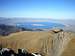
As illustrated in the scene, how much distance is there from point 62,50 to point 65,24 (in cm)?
245

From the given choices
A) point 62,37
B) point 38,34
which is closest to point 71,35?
point 62,37

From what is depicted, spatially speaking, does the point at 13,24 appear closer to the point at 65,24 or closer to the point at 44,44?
the point at 65,24

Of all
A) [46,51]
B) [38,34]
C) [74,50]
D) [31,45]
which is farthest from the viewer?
[38,34]

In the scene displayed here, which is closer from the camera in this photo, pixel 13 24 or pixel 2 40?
pixel 2 40

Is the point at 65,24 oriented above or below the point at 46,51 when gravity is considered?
above

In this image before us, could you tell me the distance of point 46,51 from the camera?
13.4 ft

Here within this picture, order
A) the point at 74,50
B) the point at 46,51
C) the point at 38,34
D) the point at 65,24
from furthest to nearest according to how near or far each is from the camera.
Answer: the point at 65,24 < the point at 38,34 < the point at 46,51 < the point at 74,50

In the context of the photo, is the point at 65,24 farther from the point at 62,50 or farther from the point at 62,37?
the point at 62,50

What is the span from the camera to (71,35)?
4.26m

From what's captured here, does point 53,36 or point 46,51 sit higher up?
point 53,36

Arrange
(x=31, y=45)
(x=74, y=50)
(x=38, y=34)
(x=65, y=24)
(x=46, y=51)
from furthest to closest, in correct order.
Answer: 1. (x=65, y=24)
2. (x=38, y=34)
3. (x=31, y=45)
4. (x=46, y=51)
5. (x=74, y=50)

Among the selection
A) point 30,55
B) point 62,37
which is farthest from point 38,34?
point 30,55

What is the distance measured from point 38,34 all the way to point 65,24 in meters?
1.51

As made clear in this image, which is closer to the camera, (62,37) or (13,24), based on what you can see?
(62,37)
